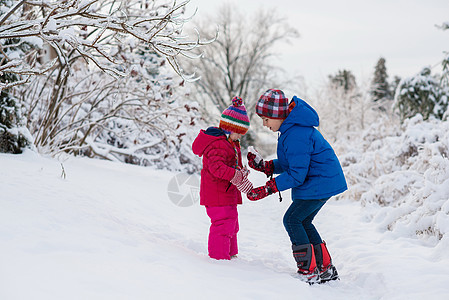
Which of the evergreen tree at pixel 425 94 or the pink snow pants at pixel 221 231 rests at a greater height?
the evergreen tree at pixel 425 94

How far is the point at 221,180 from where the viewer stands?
334 cm

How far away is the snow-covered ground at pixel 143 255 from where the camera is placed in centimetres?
216

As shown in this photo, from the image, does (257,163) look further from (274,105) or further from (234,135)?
(274,105)

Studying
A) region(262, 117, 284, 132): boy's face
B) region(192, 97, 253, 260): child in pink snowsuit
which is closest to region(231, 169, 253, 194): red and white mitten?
region(192, 97, 253, 260): child in pink snowsuit

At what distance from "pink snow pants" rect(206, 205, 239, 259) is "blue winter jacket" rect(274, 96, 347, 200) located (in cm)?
55

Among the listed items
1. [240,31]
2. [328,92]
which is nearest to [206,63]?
[240,31]

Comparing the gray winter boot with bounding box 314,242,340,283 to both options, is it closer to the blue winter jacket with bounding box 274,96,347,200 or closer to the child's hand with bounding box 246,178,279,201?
the blue winter jacket with bounding box 274,96,347,200

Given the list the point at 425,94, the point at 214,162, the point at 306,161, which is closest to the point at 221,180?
the point at 214,162

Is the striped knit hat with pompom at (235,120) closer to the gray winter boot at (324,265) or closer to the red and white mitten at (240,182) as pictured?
the red and white mitten at (240,182)

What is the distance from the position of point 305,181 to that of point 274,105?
0.67m

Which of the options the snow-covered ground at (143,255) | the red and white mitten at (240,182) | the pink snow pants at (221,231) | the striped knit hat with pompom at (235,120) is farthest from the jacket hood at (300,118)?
the snow-covered ground at (143,255)

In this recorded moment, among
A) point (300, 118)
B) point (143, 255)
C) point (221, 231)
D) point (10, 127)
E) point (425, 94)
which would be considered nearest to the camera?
point (143, 255)

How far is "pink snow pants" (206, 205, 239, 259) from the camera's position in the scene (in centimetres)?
329

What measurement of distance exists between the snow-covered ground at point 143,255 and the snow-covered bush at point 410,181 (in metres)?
0.22
